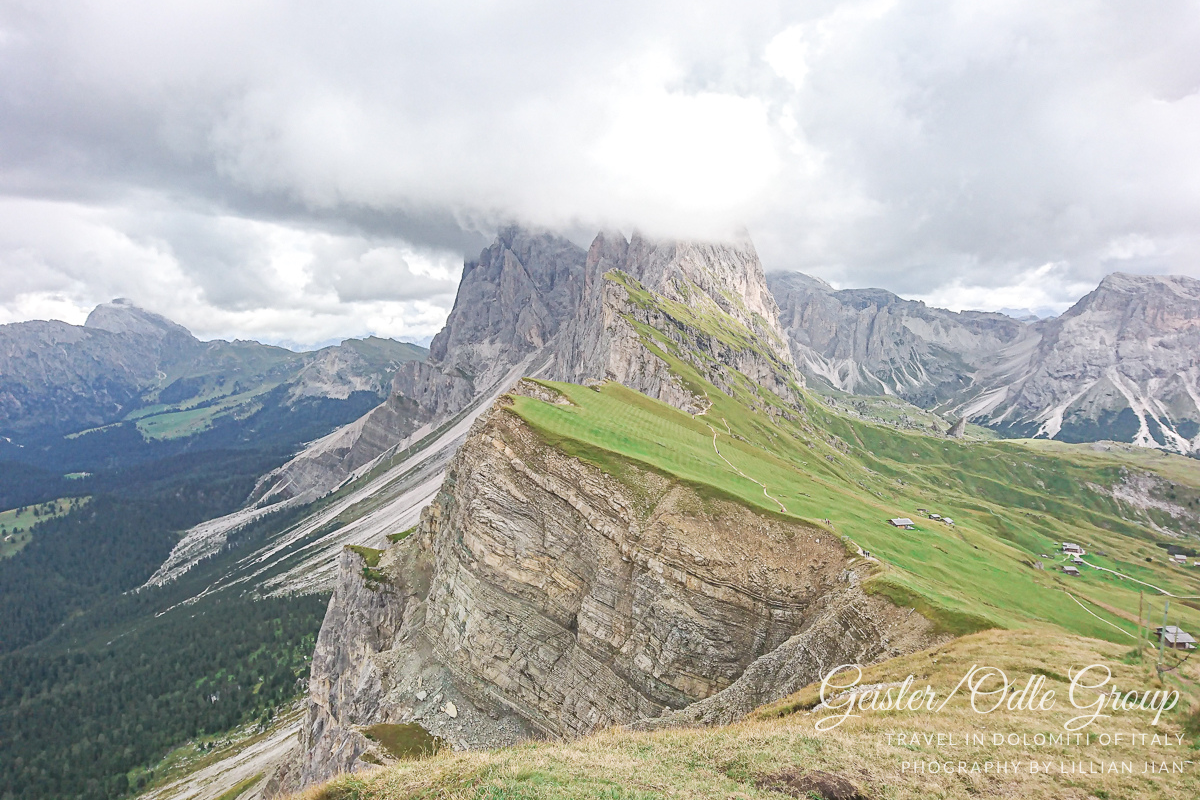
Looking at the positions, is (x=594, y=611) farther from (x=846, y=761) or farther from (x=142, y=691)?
(x=142, y=691)

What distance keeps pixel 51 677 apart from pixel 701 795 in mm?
250576

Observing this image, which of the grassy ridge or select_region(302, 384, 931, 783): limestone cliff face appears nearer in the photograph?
select_region(302, 384, 931, 783): limestone cliff face

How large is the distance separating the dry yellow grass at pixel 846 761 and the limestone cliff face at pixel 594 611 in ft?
39.4

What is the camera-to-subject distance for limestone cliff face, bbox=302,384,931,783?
1479 inches

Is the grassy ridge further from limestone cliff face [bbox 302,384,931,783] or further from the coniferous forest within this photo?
the coniferous forest

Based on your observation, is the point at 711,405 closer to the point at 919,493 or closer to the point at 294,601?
the point at 919,493

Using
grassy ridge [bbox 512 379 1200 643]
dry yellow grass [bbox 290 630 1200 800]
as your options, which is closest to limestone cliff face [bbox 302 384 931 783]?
grassy ridge [bbox 512 379 1200 643]

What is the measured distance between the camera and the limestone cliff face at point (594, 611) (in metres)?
37.6

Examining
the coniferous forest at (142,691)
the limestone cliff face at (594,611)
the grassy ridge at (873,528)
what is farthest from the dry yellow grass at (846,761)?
the coniferous forest at (142,691)

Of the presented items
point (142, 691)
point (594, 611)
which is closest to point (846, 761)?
point (594, 611)

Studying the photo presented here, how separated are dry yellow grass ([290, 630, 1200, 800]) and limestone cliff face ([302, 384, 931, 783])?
1199 cm

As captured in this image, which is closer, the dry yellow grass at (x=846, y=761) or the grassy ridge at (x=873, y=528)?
the dry yellow grass at (x=846, y=761)

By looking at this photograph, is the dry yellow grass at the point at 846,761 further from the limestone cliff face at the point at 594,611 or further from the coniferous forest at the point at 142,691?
the coniferous forest at the point at 142,691

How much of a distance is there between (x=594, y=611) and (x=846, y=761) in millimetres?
27263
